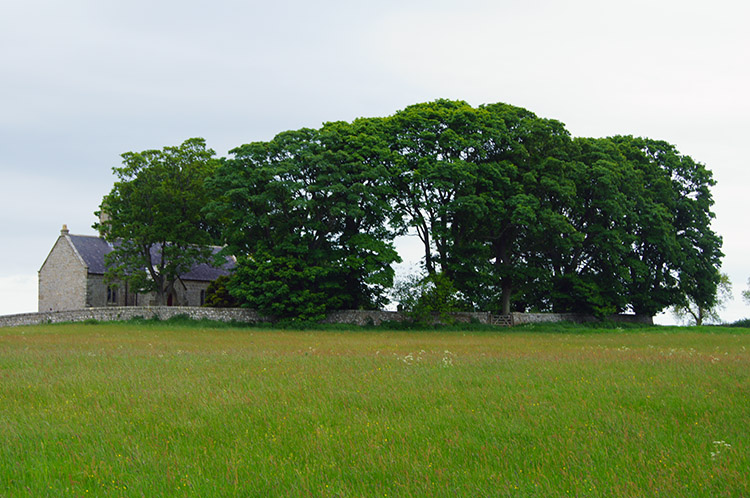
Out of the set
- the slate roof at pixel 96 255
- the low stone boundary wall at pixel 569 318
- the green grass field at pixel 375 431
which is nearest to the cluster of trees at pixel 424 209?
the low stone boundary wall at pixel 569 318

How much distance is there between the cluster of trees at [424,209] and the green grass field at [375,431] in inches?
1142

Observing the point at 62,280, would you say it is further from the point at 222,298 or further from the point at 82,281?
the point at 222,298

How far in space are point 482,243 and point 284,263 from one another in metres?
15.4

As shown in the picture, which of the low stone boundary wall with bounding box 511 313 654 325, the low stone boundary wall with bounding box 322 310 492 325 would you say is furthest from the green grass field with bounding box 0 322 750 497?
the low stone boundary wall with bounding box 511 313 654 325

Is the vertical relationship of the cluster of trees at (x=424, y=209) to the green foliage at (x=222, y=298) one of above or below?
above

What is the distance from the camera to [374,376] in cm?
1650

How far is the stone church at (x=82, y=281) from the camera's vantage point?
65.4m

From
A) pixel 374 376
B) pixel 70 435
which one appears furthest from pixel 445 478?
pixel 374 376

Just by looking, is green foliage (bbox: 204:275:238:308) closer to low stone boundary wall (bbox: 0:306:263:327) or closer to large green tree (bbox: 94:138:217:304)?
large green tree (bbox: 94:138:217:304)

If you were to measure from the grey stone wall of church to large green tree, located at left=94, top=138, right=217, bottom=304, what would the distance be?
8.81 meters

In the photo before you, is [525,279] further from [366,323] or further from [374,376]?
[374,376]

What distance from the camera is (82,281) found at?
6519 cm

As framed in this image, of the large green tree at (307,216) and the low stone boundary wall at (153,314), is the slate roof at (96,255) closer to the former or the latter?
the low stone boundary wall at (153,314)

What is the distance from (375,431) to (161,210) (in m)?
49.0
